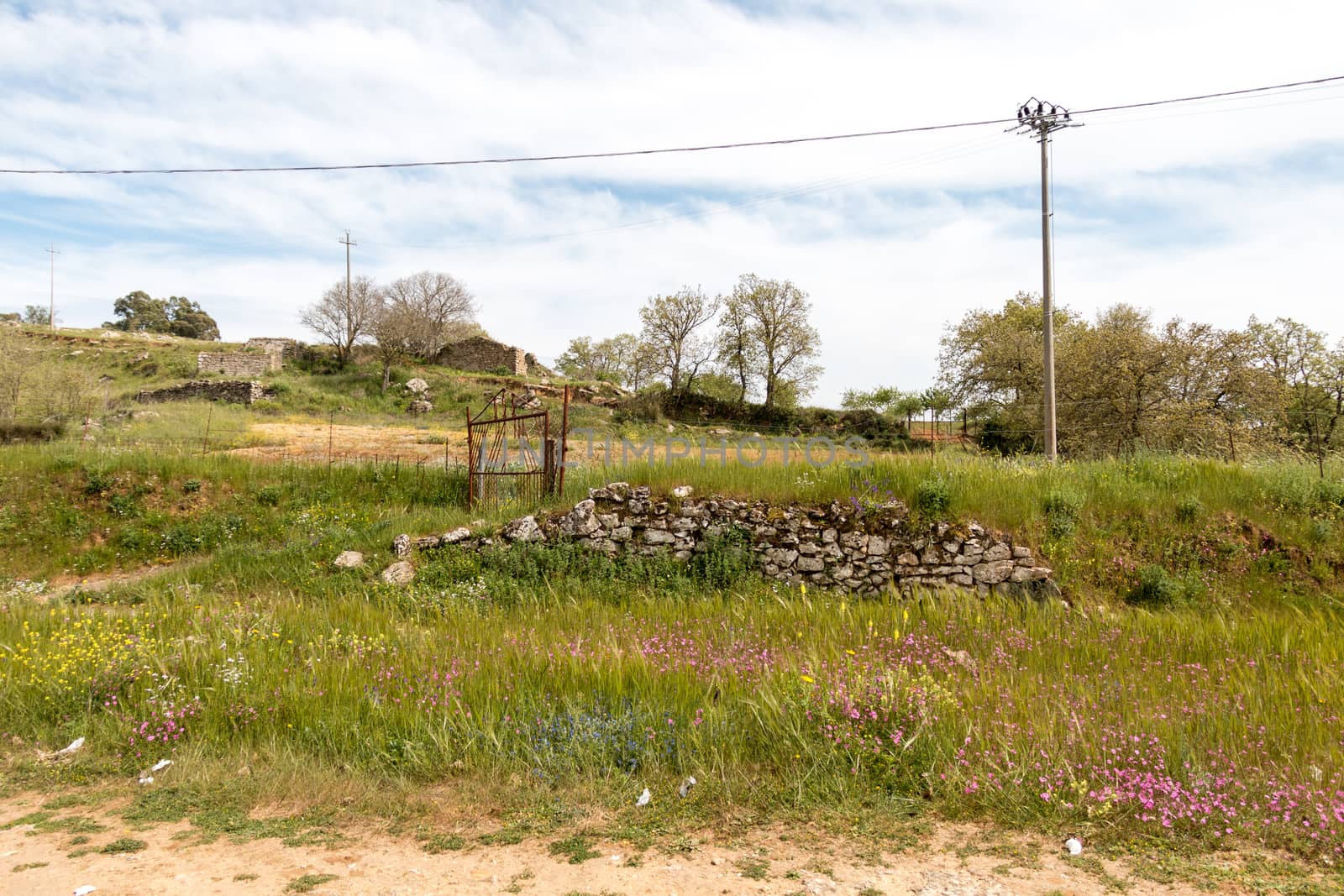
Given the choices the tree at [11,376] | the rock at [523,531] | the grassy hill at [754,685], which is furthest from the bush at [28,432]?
the rock at [523,531]

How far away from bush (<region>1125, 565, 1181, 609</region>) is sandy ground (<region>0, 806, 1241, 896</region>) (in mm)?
6937

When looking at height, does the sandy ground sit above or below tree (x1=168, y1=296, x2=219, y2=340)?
below

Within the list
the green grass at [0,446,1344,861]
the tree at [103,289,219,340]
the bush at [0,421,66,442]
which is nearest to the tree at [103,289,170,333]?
the tree at [103,289,219,340]

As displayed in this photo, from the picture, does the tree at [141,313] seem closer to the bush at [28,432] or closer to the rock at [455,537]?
the bush at [28,432]

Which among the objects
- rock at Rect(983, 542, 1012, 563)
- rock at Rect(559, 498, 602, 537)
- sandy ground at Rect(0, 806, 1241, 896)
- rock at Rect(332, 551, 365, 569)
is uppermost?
rock at Rect(559, 498, 602, 537)

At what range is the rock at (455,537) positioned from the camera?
11.1m

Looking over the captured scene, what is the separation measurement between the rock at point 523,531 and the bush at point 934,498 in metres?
5.96

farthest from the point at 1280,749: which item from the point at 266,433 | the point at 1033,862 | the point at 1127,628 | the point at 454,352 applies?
the point at 454,352

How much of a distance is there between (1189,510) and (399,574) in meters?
12.1

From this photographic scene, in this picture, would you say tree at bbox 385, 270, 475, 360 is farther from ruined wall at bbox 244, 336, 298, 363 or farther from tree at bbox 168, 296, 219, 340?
tree at bbox 168, 296, 219, 340

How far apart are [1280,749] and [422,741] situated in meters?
5.90

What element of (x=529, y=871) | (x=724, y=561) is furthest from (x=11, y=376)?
(x=529, y=871)

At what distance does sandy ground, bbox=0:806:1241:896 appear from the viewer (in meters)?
3.49

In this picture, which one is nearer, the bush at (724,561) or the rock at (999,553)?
the rock at (999,553)
